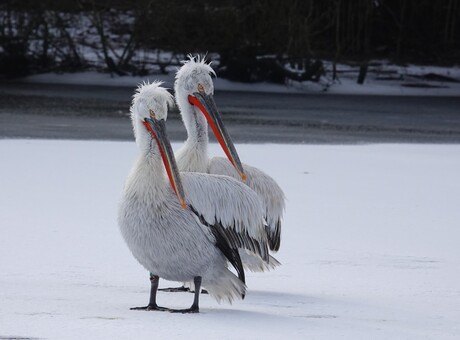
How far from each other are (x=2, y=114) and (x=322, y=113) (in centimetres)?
398

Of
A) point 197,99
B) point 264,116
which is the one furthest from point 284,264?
point 264,116

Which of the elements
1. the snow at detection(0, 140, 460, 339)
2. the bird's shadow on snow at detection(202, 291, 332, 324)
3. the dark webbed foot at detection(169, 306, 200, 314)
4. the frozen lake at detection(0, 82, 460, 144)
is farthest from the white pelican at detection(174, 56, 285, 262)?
the frozen lake at detection(0, 82, 460, 144)

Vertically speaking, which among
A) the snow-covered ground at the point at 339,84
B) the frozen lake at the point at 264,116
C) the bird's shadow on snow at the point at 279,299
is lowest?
the snow-covered ground at the point at 339,84

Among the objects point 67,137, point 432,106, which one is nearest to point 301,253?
point 67,137

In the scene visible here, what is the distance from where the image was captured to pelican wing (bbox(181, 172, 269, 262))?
368 centimetres

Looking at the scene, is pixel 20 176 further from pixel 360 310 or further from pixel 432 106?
pixel 432 106

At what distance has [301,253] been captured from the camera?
4.68m

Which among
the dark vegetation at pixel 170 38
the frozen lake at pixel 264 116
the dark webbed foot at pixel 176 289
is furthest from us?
the dark vegetation at pixel 170 38

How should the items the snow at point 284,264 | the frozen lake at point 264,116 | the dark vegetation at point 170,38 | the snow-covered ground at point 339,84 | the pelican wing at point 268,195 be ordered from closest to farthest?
the snow at point 284,264 < the pelican wing at point 268,195 < the frozen lake at point 264,116 < the snow-covered ground at point 339,84 < the dark vegetation at point 170,38

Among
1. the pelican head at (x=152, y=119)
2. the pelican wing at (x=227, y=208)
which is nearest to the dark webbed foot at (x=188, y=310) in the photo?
the pelican wing at (x=227, y=208)

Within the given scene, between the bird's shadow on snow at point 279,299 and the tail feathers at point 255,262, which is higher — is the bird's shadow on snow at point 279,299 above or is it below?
below

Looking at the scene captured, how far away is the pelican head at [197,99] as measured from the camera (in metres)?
4.44

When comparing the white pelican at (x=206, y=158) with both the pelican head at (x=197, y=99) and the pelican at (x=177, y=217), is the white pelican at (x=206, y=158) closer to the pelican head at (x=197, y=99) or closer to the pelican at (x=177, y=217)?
the pelican head at (x=197, y=99)

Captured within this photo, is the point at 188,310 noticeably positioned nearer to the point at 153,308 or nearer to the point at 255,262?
the point at 153,308
